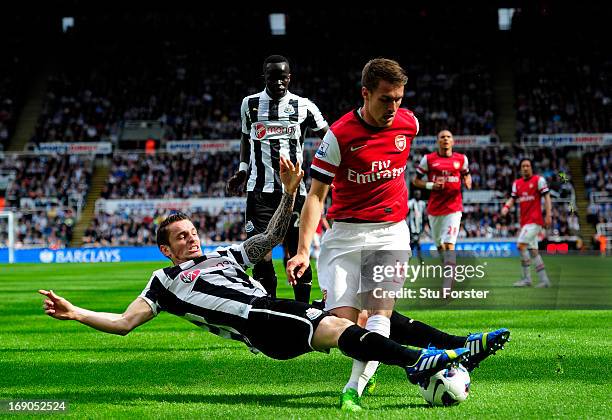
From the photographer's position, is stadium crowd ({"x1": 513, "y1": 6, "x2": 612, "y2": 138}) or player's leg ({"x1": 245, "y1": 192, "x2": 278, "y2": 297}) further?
stadium crowd ({"x1": 513, "y1": 6, "x2": 612, "y2": 138})

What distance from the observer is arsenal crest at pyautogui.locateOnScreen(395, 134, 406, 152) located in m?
5.82

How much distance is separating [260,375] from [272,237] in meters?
1.07

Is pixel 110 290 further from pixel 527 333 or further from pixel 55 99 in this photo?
pixel 55 99

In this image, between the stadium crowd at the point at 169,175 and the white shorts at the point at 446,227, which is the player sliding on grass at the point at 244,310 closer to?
the white shorts at the point at 446,227

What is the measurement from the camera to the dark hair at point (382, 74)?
5406 mm

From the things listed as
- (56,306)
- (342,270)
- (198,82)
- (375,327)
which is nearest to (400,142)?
(342,270)

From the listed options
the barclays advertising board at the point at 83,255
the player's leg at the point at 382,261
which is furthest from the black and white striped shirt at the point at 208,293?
the barclays advertising board at the point at 83,255

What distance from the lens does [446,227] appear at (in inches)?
544

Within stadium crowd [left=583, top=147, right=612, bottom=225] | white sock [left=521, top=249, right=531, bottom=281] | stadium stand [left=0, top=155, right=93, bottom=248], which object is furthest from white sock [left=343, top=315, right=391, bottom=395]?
stadium stand [left=0, top=155, right=93, bottom=248]

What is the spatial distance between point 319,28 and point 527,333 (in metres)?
43.0

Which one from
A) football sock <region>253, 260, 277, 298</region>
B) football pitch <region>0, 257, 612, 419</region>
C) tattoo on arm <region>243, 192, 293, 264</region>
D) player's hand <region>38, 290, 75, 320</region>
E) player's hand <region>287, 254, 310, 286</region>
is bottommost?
football pitch <region>0, 257, 612, 419</region>

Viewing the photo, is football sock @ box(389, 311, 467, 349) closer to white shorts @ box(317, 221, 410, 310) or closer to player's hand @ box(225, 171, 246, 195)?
white shorts @ box(317, 221, 410, 310)

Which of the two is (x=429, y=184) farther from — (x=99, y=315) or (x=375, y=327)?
(x=99, y=315)

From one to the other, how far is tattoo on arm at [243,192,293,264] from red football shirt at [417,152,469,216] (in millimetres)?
7809
